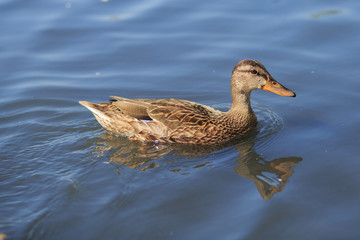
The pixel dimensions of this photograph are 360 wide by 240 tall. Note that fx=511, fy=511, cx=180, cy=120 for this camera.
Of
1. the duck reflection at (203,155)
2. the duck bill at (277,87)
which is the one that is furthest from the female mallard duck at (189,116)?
the duck reflection at (203,155)

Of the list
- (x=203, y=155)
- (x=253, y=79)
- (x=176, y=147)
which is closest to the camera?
(x=203, y=155)

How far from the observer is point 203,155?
7570 mm

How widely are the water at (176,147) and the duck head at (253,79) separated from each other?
658 millimetres

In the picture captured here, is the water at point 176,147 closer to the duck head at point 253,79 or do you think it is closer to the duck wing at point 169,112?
the duck wing at point 169,112

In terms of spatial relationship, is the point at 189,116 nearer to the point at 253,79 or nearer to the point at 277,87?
the point at 253,79

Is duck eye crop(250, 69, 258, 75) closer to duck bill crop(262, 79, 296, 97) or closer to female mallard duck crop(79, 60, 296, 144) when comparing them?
female mallard duck crop(79, 60, 296, 144)

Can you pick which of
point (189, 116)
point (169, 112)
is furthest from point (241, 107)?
point (169, 112)

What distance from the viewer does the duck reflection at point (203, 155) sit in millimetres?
6820

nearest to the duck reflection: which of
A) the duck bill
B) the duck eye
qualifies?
the duck bill

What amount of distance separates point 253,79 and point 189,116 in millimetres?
1188

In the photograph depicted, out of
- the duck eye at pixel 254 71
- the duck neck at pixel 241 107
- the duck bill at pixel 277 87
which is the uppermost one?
the duck eye at pixel 254 71

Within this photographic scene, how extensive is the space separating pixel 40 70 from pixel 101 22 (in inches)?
95.6

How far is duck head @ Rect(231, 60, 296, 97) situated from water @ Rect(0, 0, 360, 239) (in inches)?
25.9

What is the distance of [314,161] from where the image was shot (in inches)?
283
